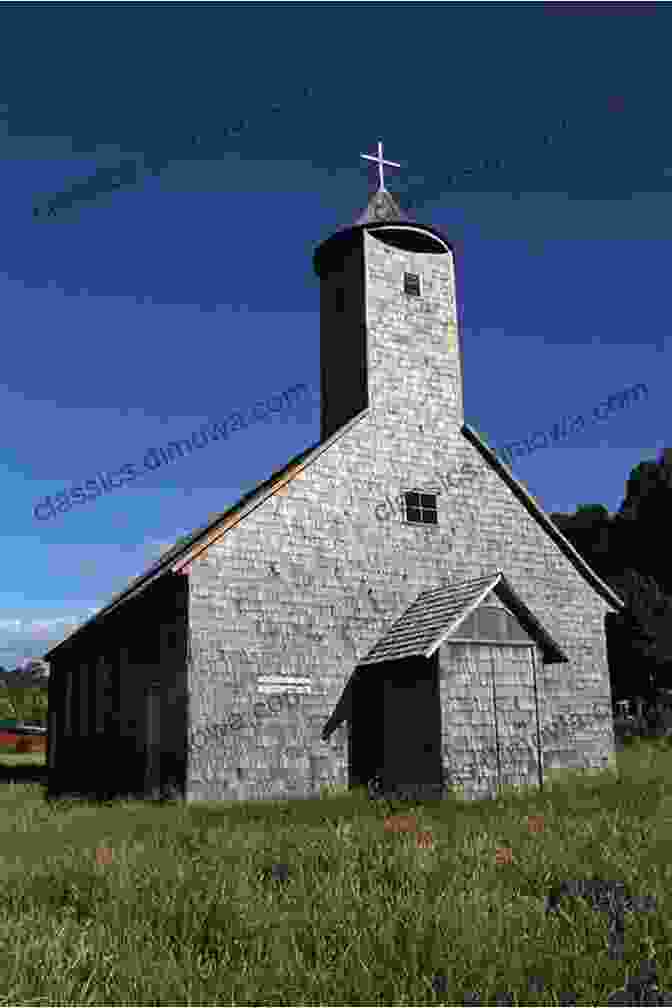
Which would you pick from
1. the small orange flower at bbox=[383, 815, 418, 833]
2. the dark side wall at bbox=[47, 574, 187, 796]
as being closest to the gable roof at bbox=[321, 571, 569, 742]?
the dark side wall at bbox=[47, 574, 187, 796]

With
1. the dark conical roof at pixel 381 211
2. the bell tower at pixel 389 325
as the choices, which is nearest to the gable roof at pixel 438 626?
the bell tower at pixel 389 325

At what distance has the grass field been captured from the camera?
5.00m

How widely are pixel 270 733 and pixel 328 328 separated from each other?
1086 cm

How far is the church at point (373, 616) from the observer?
52.2ft

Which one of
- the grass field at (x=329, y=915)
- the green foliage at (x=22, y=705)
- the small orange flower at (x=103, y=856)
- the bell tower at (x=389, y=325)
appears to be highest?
the bell tower at (x=389, y=325)

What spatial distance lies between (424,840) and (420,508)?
10.8 meters

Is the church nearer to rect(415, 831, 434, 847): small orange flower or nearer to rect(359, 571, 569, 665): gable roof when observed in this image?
rect(359, 571, 569, 665): gable roof

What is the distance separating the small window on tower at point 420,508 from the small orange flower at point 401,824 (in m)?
8.30

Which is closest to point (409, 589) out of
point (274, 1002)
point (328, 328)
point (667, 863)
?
point (328, 328)

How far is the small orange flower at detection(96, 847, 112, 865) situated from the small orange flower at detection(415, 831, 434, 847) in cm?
310

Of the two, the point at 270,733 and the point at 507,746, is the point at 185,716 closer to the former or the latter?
the point at 270,733

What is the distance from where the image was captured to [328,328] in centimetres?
2217

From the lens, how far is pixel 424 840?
29.4 feet

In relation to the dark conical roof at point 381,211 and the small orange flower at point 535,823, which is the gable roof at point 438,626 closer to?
the small orange flower at point 535,823
